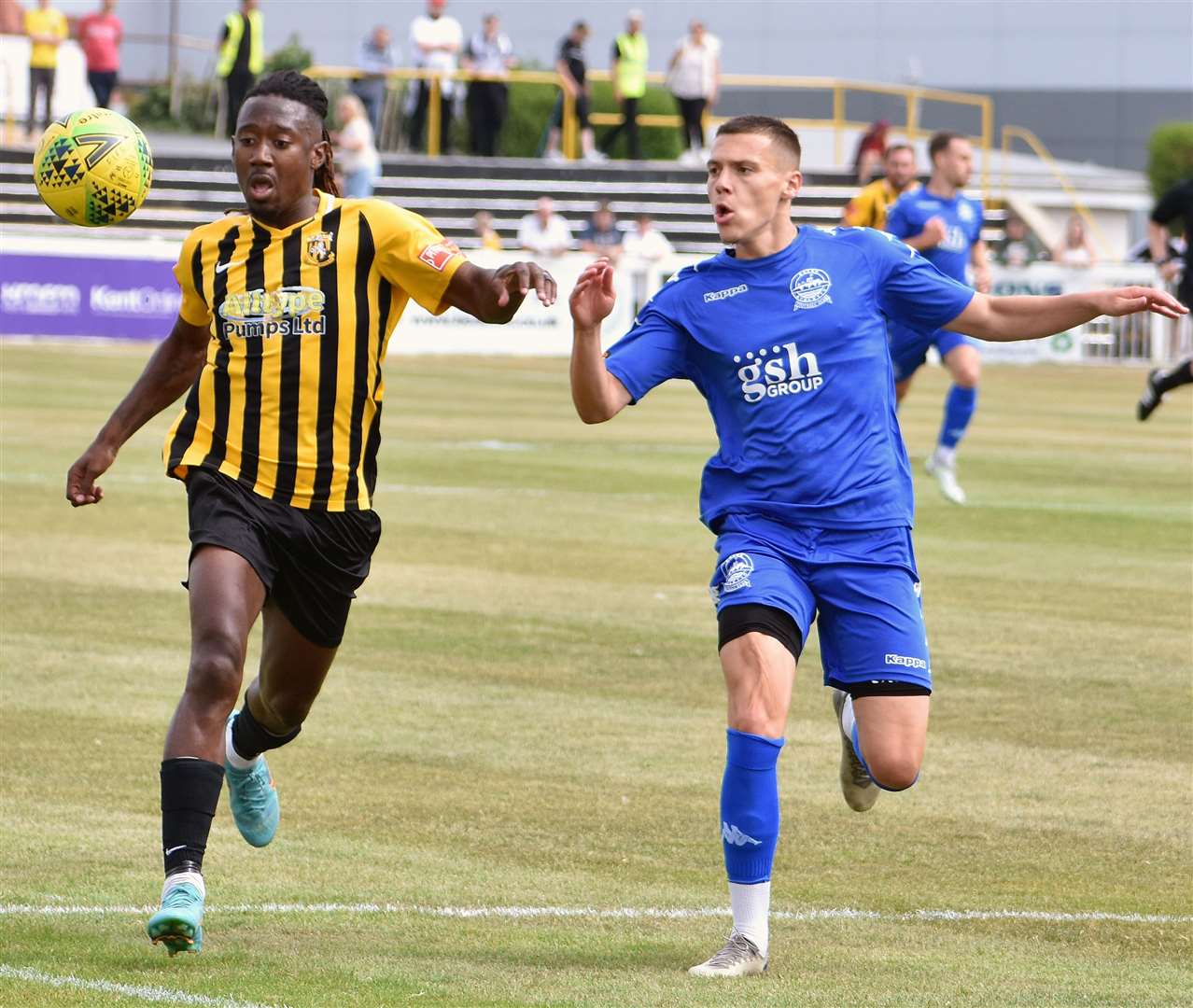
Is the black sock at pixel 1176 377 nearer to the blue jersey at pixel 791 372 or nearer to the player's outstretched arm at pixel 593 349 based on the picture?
the blue jersey at pixel 791 372

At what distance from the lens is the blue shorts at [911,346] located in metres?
15.7

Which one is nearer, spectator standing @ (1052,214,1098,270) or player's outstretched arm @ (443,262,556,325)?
player's outstretched arm @ (443,262,556,325)

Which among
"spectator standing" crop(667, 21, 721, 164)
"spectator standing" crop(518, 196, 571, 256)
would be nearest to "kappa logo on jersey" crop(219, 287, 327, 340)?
"spectator standing" crop(518, 196, 571, 256)

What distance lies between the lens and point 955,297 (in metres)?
6.60

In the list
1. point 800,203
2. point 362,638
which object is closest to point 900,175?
point 362,638

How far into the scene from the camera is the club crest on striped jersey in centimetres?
641

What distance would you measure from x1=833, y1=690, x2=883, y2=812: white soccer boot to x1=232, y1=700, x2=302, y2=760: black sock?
67.0 inches

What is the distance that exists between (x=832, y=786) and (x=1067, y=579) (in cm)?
544

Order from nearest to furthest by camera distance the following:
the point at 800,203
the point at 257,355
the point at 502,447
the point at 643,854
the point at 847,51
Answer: the point at 257,355 < the point at 643,854 < the point at 502,447 < the point at 800,203 < the point at 847,51

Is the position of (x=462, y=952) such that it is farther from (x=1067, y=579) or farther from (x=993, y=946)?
(x=1067, y=579)

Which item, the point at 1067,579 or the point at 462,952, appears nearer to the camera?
the point at 462,952

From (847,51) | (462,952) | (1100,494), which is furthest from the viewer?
(847,51)

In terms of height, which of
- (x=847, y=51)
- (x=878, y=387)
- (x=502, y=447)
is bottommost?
(x=502, y=447)

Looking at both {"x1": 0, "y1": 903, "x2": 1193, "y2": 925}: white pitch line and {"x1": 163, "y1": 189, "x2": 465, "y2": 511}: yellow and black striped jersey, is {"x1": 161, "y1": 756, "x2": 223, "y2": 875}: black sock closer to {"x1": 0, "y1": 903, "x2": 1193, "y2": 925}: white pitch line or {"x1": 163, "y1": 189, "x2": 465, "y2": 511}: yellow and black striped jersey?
{"x1": 0, "y1": 903, "x2": 1193, "y2": 925}: white pitch line
